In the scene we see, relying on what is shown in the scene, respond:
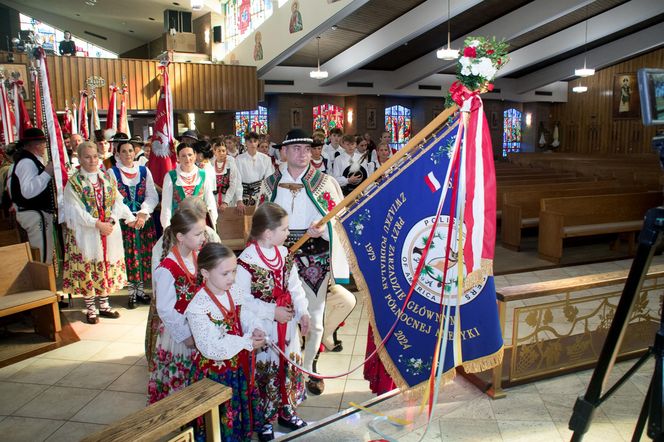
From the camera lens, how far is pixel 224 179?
654cm

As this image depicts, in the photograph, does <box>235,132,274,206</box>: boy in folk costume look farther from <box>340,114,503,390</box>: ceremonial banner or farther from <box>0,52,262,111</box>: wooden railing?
<box>0,52,262,111</box>: wooden railing

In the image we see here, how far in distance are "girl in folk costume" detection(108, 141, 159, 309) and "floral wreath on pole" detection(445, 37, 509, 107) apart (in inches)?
143

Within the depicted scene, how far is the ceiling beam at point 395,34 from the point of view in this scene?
36.3ft

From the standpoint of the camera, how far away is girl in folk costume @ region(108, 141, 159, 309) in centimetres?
506

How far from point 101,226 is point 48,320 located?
0.88m

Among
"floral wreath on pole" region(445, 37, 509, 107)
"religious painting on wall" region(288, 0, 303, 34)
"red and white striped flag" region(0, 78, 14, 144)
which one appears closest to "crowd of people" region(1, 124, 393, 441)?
"floral wreath on pole" region(445, 37, 509, 107)

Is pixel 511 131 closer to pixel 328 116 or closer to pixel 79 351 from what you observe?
pixel 328 116

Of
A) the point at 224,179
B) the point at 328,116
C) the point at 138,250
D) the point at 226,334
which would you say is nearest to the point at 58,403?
the point at 226,334

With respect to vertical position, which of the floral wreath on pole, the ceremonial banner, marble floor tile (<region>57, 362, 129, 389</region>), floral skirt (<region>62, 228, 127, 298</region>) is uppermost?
the floral wreath on pole

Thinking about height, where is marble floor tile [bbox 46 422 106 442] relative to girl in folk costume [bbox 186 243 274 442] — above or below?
below

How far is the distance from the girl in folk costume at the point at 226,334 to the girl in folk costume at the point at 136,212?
2756mm

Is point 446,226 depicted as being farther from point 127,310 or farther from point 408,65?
point 408,65

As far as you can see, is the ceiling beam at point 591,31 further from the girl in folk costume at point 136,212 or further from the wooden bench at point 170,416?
the wooden bench at point 170,416

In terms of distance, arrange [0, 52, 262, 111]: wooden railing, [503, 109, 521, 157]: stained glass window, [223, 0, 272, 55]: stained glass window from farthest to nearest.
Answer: [503, 109, 521, 157]: stained glass window
[223, 0, 272, 55]: stained glass window
[0, 52, 262, 111]: wooden railing
